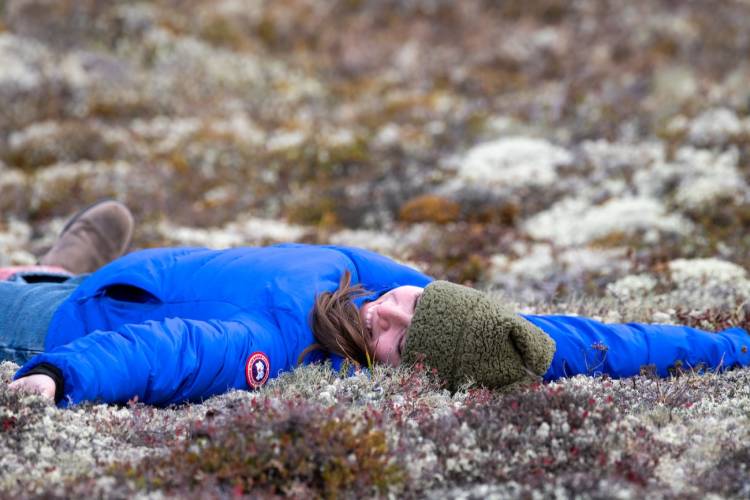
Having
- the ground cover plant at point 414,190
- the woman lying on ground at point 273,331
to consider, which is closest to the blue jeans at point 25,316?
the woman lying on ground at point 273,331

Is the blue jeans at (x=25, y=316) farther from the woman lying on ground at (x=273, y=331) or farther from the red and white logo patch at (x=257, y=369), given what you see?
the red and white logo patch at (x=257, y=369)

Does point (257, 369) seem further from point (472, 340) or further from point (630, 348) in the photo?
point (630, 348)

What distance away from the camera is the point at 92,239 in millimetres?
8094

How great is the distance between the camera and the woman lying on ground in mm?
4457

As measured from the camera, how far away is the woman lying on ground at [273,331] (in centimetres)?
446

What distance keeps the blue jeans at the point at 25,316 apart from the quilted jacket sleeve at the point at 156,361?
1.27 m

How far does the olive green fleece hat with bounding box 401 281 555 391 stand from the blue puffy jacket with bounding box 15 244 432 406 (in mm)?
578

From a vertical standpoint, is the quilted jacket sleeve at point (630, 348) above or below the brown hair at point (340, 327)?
below

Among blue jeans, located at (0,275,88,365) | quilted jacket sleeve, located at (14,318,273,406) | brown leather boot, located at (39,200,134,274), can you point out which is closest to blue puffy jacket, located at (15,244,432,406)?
quilted jacket sleeve, located at (14,318,273,406)

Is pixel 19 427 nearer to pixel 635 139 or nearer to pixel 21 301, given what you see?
pixel 21 301

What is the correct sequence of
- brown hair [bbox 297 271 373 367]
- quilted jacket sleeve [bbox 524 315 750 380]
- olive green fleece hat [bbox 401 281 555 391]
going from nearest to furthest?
olive green fleece hat [bbox 401 281 555 391] → brown hair [bbox 297 271 373 367] → quilted jacket sleeve [bbox 524 315 750 380]

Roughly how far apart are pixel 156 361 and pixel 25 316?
5.79 ft

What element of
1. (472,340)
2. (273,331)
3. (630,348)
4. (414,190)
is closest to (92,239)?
(273,331)

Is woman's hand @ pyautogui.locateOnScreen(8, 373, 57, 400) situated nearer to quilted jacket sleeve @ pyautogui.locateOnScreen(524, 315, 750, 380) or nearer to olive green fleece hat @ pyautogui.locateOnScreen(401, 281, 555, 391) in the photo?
olive green fleece hat @ pyautogui.locateOnScreen(401, 281, 555, 391)
